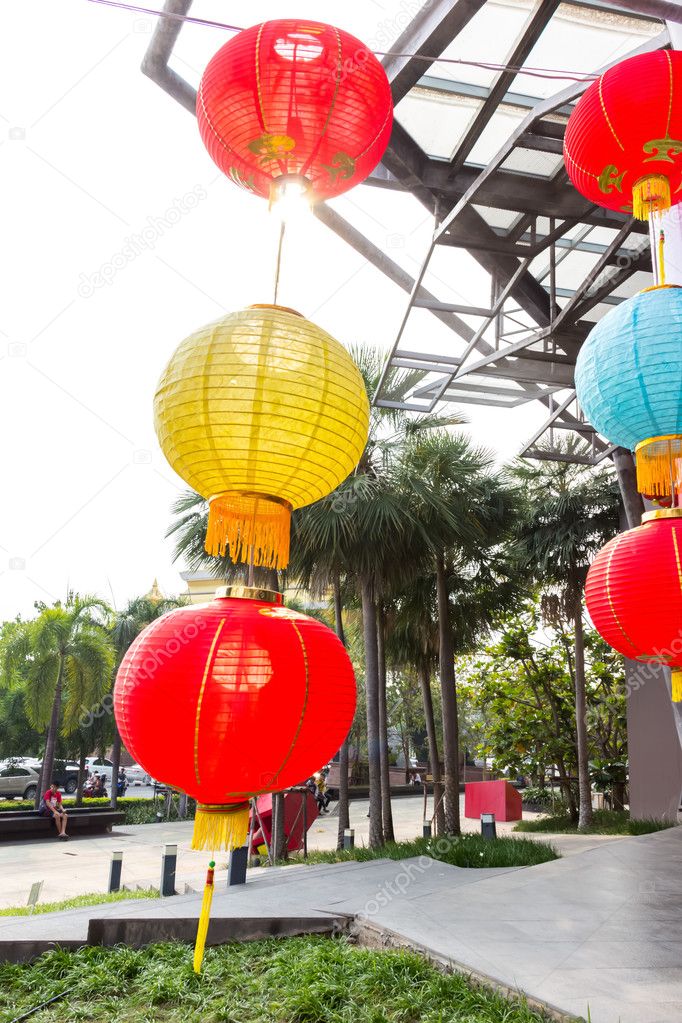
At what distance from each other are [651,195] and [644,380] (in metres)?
1.00

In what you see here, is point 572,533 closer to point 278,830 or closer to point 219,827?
point 278,830

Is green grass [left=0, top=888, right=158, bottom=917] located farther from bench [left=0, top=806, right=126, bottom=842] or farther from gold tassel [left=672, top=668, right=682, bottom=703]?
bench [left=0, top=806, right=126, bottom=842]

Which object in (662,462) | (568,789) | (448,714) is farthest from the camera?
(568,789)

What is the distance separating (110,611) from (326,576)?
35.9ft

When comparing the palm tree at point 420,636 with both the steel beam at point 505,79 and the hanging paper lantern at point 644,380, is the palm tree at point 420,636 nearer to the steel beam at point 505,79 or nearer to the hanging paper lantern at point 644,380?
the steel beam at point 505,79

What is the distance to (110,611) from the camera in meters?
20.4

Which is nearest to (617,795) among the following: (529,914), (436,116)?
(529,914)

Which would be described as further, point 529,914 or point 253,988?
point 529,914

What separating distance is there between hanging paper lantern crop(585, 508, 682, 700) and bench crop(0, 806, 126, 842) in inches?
639

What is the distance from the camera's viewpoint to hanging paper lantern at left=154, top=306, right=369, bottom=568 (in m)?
2.24

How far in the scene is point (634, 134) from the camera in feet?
10.9

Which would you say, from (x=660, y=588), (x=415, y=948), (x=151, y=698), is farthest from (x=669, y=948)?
(x=151, y=698)

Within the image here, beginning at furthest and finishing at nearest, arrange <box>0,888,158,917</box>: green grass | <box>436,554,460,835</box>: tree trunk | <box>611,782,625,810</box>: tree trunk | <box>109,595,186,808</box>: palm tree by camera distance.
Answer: <box>109,595,186,808</box>: palm tree
<box>611,782,625,810</box>: tree trunk
<box>436,554,460,835</box>: tree trunk
<box>0,888,158,917</box>: green grass

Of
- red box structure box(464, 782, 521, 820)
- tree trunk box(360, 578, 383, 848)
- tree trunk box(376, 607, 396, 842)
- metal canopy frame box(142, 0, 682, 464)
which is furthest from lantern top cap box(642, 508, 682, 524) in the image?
red box structure box(464, 782, 521, 820)
